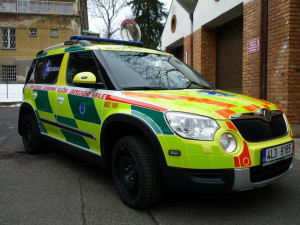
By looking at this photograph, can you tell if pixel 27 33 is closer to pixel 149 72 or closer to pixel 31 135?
pixel 31 135

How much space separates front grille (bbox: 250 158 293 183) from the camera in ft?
8.55

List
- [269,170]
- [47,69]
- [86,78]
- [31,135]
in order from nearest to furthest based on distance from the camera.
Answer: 1. [269,170]
2. [86,78]
3. [47,69]
4. [31,135]

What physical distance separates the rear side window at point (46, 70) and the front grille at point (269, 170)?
3.03m

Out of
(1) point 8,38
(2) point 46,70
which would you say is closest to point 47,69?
(2) point 46,70

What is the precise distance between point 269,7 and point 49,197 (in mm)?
6044

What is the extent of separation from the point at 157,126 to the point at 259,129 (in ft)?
3.00

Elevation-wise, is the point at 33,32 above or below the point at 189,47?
above

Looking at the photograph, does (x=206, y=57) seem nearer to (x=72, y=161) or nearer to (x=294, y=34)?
(x=294, y=34)

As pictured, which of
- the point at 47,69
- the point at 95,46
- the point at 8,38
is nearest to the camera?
the point at 95,46

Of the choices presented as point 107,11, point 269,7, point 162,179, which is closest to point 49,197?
point 162,179

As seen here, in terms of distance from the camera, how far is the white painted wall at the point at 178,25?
12.2 m

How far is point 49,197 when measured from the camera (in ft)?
10.7

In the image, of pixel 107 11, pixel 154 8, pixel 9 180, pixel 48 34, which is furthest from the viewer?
pixel 107 11

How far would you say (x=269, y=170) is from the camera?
276 centimetres
